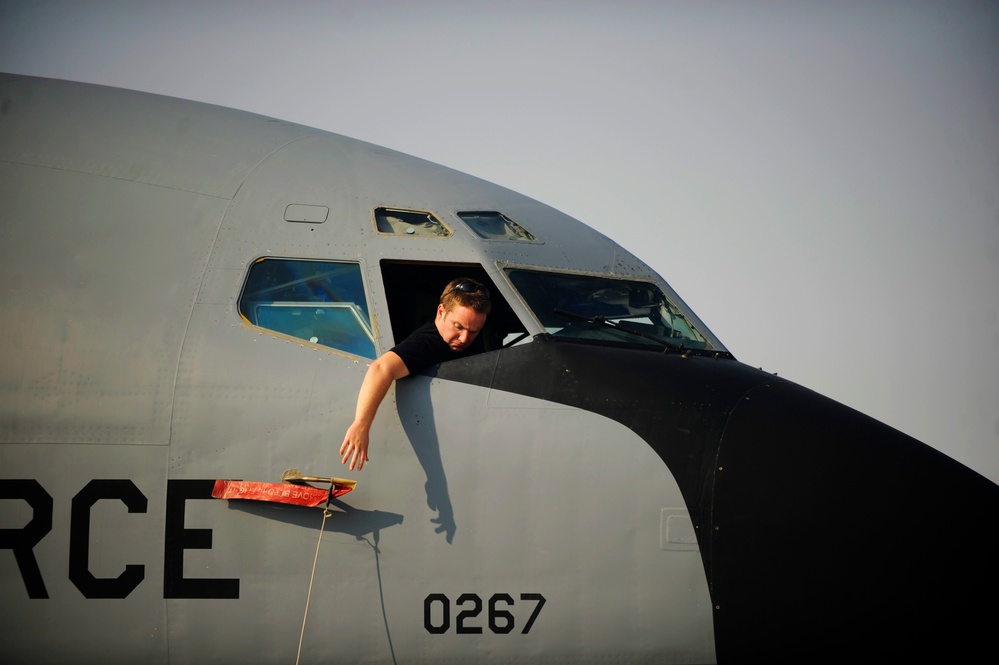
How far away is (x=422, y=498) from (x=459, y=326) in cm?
118

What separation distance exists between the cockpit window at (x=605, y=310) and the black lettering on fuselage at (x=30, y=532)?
3.37 meters

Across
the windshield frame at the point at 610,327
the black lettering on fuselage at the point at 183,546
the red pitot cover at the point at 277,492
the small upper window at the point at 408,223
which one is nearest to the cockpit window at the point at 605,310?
the windshield frame at the point at 610,327

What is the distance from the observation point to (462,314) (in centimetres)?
605

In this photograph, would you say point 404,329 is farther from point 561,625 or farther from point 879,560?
point 879,560

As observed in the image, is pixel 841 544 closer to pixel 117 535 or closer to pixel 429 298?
pixel 429 298

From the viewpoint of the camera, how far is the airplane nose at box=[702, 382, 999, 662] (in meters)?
5.19

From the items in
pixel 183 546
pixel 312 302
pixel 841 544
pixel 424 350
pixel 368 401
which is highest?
pixel 312 302

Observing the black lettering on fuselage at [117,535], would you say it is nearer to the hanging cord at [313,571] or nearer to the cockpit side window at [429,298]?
the hanging cord at [313,571]

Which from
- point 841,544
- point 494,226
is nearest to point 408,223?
point 494,226

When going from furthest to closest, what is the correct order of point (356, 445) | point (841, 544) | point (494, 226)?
point (494, 226) → point (356, 445) → point (841, 544)

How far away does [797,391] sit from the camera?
6039 mm

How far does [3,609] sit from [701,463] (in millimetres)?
4453

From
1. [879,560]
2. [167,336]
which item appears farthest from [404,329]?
[879,560]

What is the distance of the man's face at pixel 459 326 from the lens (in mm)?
6059
